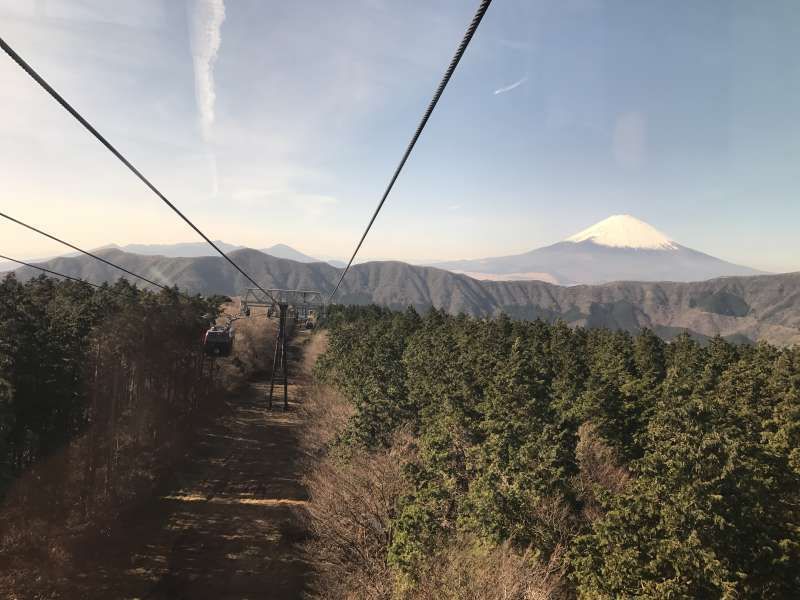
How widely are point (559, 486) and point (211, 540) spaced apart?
1118 inches

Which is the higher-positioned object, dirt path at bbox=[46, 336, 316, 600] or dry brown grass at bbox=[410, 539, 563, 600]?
dry brown grass at bbox=[410, 539, 563, 600]

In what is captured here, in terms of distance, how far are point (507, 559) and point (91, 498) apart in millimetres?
32926

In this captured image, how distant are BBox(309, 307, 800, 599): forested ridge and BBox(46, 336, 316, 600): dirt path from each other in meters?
5.61

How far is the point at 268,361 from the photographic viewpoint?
338ft

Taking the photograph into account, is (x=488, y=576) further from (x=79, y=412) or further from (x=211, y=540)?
(x=79, y=412)

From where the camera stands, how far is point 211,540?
3516 centimetres

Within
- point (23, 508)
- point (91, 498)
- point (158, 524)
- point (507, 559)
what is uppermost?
point (507, 559)

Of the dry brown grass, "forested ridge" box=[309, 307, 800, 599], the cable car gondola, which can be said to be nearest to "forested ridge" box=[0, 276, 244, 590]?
the cable car gondola

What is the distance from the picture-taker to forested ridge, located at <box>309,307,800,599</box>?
1633 cm

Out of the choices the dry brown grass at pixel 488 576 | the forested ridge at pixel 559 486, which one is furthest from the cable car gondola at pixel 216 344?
the dry brown grass at pixel 488 576

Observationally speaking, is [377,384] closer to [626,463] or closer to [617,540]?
[626,463]

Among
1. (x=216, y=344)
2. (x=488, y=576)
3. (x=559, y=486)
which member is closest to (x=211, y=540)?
(x=216, y=344)

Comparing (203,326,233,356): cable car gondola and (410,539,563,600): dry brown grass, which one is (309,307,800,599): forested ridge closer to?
(410,539,563,600): dry brown grass

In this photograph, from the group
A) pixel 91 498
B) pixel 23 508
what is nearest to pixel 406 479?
pixel 23 508
